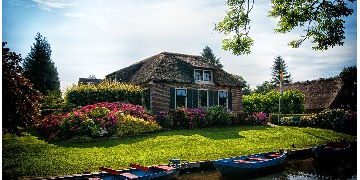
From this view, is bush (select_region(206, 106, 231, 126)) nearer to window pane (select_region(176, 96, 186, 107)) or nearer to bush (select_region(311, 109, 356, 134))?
window pane (select_region(176, 96, 186, 107))

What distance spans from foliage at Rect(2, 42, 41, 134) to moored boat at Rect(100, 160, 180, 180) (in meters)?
1.50

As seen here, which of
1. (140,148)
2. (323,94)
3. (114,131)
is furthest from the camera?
(323,94)

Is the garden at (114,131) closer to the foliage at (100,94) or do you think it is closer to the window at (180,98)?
the foliage at (100,94)

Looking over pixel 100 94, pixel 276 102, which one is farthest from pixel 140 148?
pixel 276 102

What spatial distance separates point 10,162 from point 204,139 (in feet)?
15.7

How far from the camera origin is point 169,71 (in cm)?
1368

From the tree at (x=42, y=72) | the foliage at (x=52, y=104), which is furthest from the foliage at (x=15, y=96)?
the tree at (x=42, y=72)

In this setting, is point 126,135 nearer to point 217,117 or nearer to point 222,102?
point 217,117

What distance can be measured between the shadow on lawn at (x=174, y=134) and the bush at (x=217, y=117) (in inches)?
15.8

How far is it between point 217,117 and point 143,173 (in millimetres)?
6046

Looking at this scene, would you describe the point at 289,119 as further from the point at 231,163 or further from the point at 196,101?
the point at 231,163

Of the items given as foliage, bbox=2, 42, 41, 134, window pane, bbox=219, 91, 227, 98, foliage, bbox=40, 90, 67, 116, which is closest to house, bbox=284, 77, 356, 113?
window pane, bbox=219, 91, 227, 98

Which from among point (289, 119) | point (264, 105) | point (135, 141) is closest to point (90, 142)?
point (135, 141)

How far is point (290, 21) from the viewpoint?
6.65 metres
